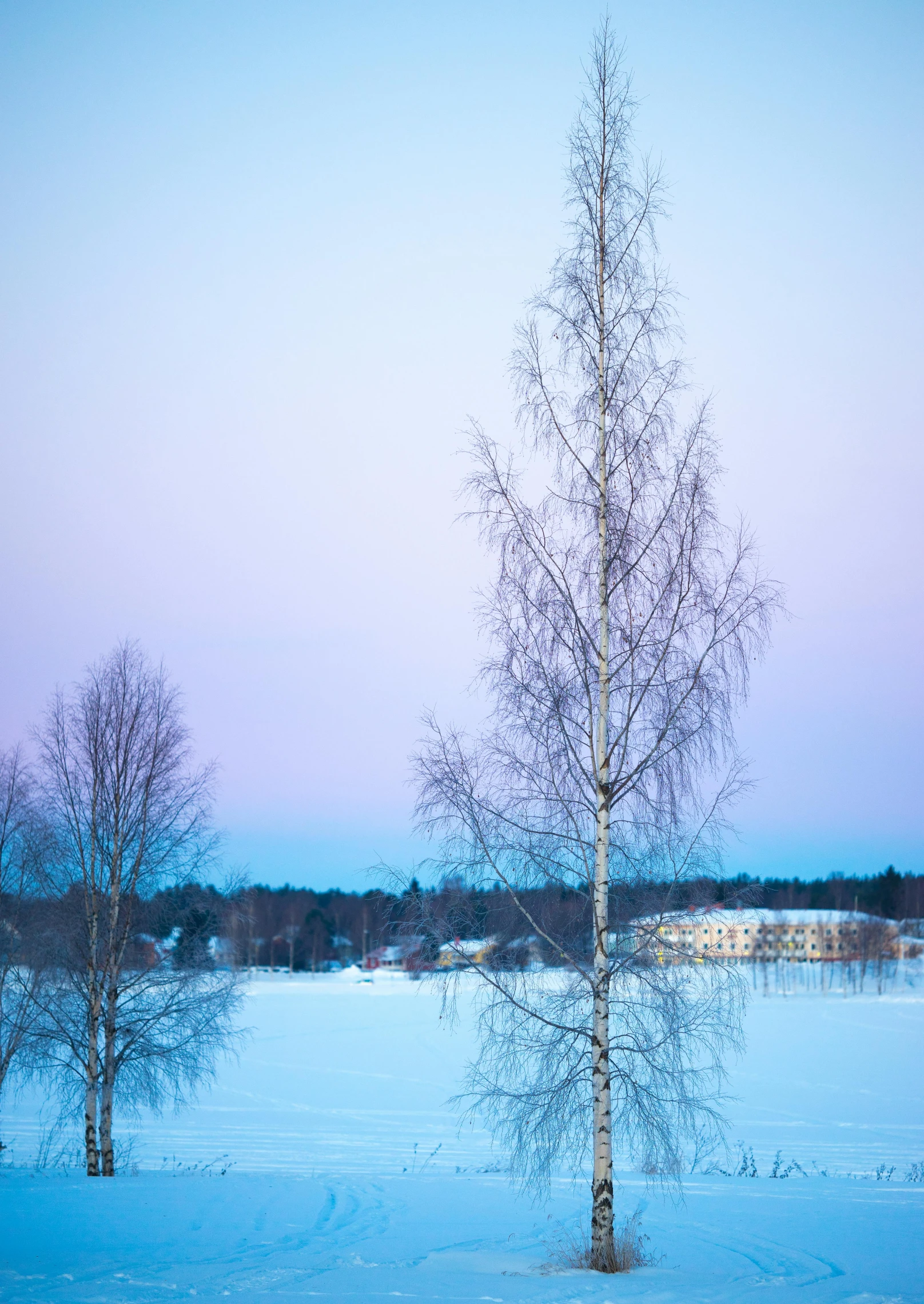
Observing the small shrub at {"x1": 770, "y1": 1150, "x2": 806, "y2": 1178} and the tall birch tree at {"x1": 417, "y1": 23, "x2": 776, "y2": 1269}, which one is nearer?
the tall birch tree at {"x1": 417, "y1": 23, "x2": 776, "y2": 1269}

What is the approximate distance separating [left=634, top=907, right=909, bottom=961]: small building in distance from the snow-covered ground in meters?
2.71

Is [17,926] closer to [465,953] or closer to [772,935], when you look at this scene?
[465,953]

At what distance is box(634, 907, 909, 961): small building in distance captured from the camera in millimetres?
9875

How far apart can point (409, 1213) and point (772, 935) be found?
258ft

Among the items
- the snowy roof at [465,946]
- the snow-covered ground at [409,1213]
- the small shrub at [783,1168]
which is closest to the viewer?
the snow-covered ground at [409,1213]

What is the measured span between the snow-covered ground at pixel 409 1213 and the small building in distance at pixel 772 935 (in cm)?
271

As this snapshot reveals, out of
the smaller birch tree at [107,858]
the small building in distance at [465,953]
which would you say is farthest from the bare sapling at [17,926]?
the small building in distance at [465,953]

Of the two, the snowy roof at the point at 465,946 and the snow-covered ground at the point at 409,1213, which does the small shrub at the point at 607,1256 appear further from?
the snowy roof at the point at 465,946

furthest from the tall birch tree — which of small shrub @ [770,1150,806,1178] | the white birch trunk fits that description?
small shrub @ [770,1150,806,1178]

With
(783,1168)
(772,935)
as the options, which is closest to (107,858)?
(783,1168)

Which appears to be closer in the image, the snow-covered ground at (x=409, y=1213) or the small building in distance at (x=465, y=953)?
the snow-covered ground at (x=409, y=1213)

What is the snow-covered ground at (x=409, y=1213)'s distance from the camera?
8688 millimetres

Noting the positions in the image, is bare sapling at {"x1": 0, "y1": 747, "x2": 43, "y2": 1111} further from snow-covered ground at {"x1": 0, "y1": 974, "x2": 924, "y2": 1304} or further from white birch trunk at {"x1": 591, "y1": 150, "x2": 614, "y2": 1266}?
white birch trunk at {"x1": 591, "y1": 150, "x2": 614, "y2": 1266}

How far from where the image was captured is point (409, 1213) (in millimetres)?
13016
